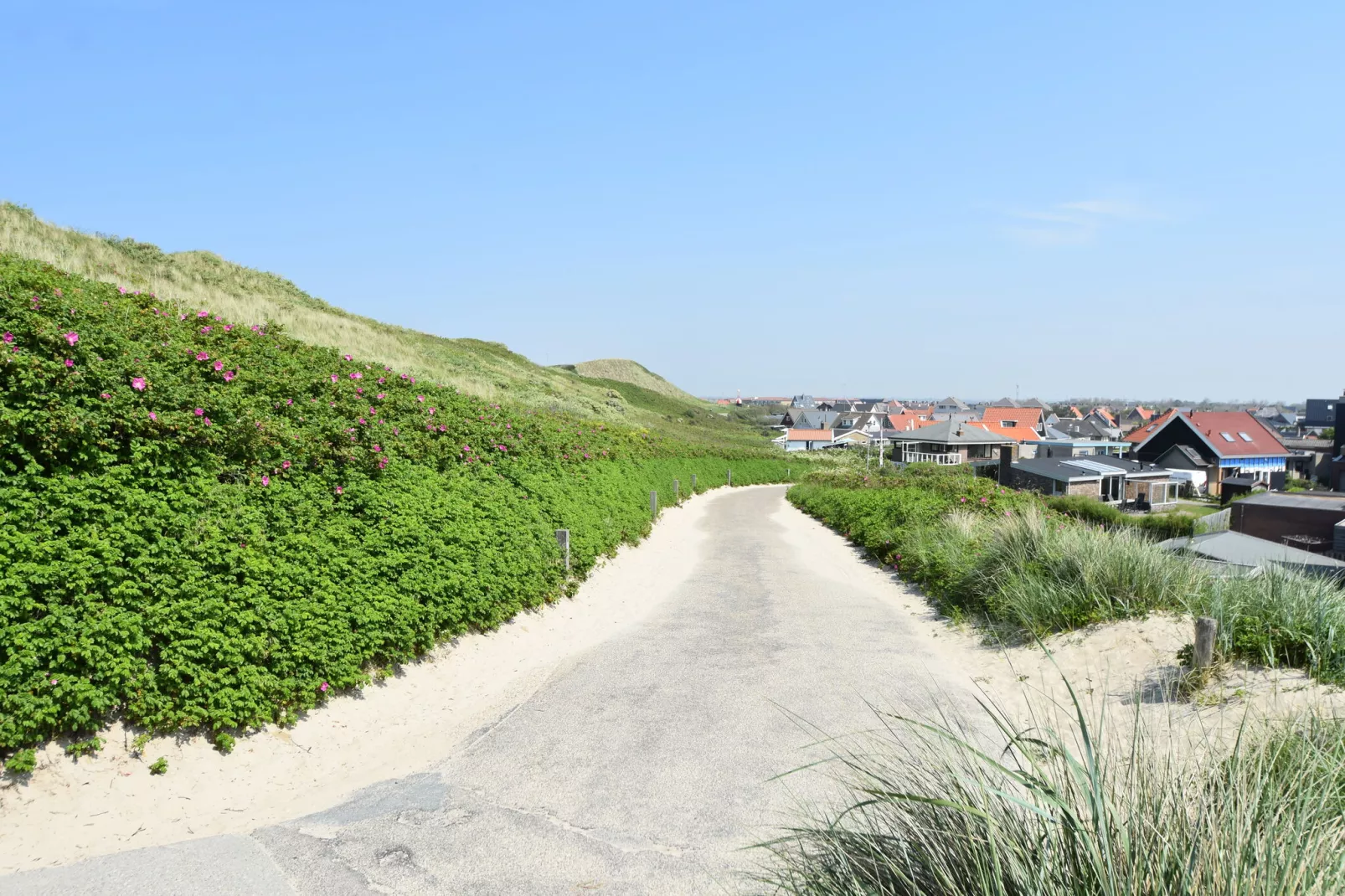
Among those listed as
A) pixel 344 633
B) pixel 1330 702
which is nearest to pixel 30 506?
pixel 344 633

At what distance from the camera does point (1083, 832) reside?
298 centimetres

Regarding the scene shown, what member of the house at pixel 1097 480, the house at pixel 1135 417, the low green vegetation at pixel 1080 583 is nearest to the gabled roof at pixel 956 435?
the house at pixel 1097 480

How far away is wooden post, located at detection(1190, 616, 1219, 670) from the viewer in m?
7.12

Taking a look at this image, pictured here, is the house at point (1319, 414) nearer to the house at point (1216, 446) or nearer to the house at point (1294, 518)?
the house at point (1216, 446)

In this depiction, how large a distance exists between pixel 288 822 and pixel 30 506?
2.79m

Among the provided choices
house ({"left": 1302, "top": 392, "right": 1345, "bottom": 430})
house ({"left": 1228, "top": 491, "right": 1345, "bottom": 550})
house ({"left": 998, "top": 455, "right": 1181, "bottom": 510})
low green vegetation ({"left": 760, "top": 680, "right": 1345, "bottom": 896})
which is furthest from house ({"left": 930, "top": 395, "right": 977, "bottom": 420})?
low green vegetation ({"left": 760, "top": 680, "right": 1345, "bottom": 896})

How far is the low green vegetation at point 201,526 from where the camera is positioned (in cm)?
530

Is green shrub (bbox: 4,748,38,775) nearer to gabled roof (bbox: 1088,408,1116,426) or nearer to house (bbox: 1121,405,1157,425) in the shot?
gabled roof (bbox: 1088,408,1116,426)

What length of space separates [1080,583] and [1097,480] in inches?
1701

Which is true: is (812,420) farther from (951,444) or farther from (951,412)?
(951,444)

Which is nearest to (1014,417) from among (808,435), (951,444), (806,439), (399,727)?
(951,444)

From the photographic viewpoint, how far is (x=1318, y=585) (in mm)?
7820

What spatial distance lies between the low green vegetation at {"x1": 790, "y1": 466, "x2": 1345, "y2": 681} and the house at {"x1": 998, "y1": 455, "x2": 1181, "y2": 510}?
109 ft

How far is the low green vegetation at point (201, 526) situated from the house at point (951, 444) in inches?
2461
